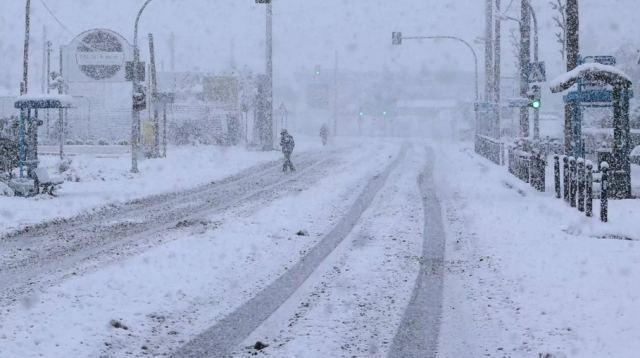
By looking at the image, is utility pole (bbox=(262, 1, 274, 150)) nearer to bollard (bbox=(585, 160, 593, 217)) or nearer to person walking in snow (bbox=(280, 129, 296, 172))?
person walking in snow (bbox=(280, 129, 296, 172))

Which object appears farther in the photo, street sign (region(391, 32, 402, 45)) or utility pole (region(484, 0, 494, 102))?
street sign (region(391, 32, 402, 45))

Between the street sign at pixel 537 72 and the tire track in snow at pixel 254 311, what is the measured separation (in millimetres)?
13819

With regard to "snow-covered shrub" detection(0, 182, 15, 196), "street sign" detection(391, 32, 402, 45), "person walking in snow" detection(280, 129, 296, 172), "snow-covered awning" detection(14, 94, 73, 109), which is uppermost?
"street sign" detection(391, 32, 402, 45)

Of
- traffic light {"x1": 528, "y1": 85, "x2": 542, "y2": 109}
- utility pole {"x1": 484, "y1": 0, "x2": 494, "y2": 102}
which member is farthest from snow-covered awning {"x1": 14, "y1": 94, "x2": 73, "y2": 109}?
utility pole {"x1": 484, "y1": 0, "x2": 494, "y2": 102}

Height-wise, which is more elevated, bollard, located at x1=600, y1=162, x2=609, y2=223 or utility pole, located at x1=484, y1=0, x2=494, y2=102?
utility pole, located at x1=484, y1=0, x2=494, y2=102

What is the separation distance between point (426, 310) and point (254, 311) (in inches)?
62.6

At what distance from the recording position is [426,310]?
23.7 ft

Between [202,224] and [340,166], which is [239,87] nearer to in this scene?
[340,166]

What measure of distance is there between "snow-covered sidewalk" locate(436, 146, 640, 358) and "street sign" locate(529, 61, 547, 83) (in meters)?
8.92

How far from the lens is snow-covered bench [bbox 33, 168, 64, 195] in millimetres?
18266

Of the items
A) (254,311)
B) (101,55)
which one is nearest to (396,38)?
(101,55)

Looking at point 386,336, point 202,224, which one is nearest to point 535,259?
point 386,336

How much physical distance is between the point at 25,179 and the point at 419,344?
48.4ft

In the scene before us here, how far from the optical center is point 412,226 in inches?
508
